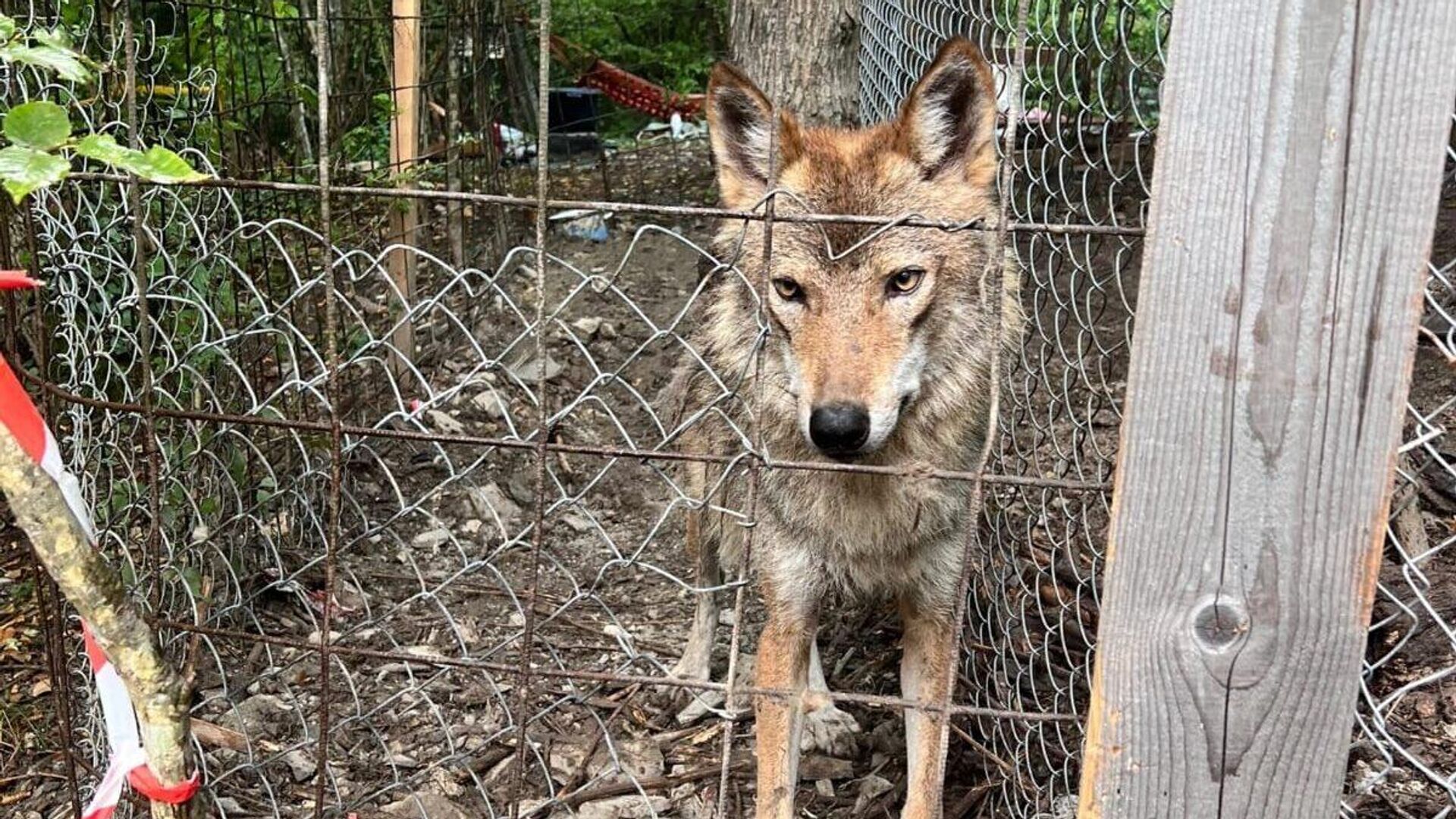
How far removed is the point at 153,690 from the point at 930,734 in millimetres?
2068

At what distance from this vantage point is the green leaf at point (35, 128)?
163 centimetres

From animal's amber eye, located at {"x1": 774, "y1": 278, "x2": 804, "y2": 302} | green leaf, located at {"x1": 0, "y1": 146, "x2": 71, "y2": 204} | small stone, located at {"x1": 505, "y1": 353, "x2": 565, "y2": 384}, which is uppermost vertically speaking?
green leaf, located at {"x1": 0, "y1": 146, "x2": 71, "y2": 204}

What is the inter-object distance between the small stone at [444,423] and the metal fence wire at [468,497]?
1.3 inches

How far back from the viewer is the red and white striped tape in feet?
6.60

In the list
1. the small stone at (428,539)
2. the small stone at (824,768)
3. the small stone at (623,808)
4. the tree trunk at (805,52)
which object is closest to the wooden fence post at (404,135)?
the small stone at (428,539)

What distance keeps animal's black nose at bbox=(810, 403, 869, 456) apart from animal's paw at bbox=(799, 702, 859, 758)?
5.13ft

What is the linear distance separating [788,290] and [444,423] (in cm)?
317

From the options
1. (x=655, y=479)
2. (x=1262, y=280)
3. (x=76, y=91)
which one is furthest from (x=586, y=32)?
(x=1262, y=280)

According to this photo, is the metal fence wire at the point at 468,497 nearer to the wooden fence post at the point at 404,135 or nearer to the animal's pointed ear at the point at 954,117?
the wooden fence post at the point at 404,135

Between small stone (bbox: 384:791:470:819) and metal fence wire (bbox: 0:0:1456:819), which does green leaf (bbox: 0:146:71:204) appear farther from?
small stone (bbox: 384:791:470:819)

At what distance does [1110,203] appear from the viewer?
131 inches

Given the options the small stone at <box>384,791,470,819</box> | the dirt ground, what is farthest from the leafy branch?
the small stone at <box>384,791,470,819</box>

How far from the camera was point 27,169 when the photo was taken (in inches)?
62.6

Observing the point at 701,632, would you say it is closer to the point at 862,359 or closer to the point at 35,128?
the point at 862,359
